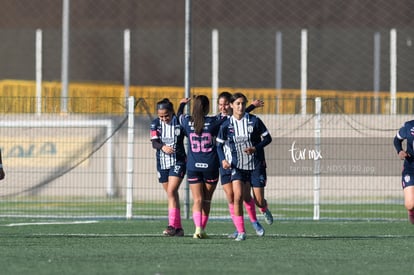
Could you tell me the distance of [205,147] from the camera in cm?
1573

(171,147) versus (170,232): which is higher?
(171,147)

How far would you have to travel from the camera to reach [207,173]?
1576cm

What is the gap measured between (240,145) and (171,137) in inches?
54.7

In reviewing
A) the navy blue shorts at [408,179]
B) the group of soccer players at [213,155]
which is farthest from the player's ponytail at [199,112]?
the navy blue shorts at [408,179]

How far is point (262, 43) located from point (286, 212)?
459 inches

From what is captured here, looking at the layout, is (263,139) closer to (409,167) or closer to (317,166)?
(409,167)

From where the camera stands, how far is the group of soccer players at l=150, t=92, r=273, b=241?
15.3 meters

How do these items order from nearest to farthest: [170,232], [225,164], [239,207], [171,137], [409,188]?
[225,164]
[239,207]
[409,188]
[170,232]
[171,137]

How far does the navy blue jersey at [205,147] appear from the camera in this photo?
1568 cm

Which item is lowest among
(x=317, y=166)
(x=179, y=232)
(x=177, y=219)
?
(x=179, y=232)

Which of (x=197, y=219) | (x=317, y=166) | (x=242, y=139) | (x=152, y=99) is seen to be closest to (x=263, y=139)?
(x=242, y=139)

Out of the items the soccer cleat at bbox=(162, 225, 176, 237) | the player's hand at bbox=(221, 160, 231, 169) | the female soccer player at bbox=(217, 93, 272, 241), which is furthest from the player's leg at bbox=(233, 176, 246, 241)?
the soccer cleat at bbox=(162, 225, 176, 237)

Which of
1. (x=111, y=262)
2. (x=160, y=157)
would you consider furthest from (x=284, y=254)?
(x=160, y=157)

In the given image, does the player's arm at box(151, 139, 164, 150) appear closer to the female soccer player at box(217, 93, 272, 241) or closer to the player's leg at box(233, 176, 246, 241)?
the female soccer player at box(217, 93, 272, 241)
